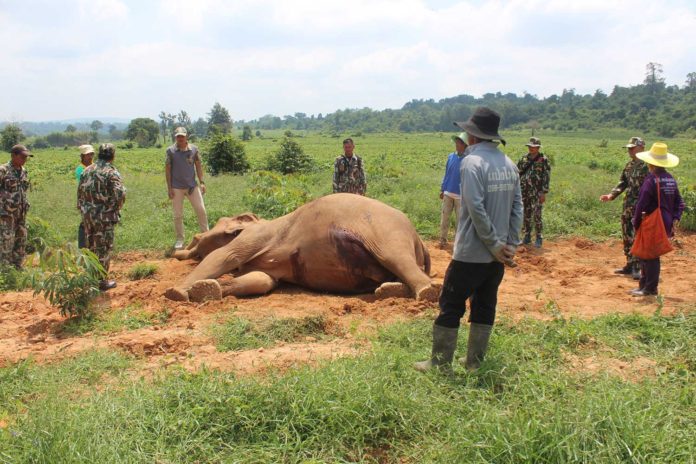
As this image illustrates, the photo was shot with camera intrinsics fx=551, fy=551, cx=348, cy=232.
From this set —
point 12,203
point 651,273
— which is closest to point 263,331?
point 651,273

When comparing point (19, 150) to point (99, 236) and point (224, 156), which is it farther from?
point (224, 156)

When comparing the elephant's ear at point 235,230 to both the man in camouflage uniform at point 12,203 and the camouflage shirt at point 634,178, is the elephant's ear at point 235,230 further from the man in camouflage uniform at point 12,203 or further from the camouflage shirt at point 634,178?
the camouflage shirt at point 634,178

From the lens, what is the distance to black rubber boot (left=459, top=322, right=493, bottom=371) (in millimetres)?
3922

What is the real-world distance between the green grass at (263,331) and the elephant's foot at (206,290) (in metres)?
0.75

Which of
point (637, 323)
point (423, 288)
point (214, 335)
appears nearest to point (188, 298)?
point (214, 335)

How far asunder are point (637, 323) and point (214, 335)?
3640mm

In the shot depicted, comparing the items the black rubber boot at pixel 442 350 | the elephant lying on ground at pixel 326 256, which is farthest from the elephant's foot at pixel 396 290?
the black rubber boot at pixel 442 350

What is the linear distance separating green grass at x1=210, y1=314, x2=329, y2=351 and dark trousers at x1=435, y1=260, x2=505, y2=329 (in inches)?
53.0

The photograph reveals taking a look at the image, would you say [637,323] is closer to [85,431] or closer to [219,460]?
[219,460]

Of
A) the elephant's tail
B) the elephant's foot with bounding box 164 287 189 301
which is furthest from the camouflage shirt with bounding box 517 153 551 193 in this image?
the elephant's foot with bounding box 164 287 189 301

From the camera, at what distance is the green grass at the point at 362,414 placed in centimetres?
271

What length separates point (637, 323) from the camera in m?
4.73

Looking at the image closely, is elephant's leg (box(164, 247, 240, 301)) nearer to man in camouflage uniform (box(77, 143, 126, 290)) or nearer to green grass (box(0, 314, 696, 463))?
man in camouflage uniform (box(77, 143, 126, 290))

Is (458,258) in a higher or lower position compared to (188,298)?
higher
